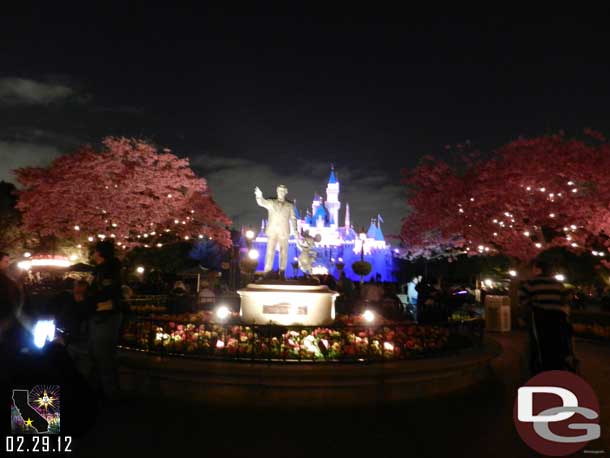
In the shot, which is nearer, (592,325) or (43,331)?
(43,331)

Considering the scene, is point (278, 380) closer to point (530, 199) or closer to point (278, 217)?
point (278, 217)

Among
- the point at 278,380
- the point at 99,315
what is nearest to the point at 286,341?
the point at 278,380

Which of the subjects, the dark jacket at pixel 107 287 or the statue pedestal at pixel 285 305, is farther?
the statue pedestal at pixel 285 305

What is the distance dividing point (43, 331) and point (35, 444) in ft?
5.70

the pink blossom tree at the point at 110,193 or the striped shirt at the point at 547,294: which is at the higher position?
the pink blossom tree at the point at 110,193

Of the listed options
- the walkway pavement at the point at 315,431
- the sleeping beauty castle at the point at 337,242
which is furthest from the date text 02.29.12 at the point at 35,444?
the sleeping beauty castle at the point at 337,242

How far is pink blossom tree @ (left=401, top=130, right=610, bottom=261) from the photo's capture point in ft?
68.9

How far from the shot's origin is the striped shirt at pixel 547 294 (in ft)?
22.3

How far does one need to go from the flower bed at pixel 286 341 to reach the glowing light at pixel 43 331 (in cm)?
213

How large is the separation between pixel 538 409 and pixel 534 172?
1779 centimetres

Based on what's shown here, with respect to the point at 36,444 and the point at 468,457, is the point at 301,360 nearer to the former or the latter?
the point at 468,457

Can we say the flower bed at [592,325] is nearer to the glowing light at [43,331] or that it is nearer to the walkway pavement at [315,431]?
the walkway pavement at [315,431]

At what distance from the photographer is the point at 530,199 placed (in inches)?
901

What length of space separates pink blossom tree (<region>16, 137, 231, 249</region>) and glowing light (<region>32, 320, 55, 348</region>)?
2077cm
